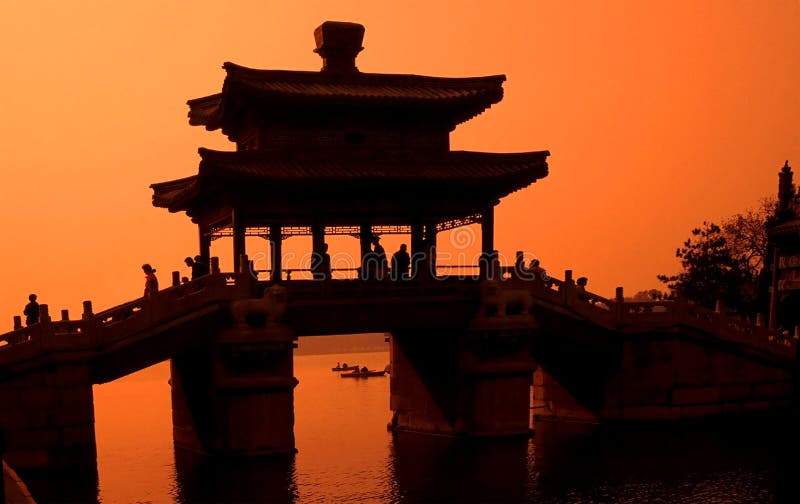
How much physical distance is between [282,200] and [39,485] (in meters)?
9.44

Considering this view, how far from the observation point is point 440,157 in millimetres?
27453

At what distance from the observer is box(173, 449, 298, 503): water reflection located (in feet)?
69.7

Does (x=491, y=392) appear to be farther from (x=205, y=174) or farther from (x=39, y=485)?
(x=39, y=485)

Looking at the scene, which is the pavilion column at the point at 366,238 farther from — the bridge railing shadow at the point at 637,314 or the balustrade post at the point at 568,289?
the balustrade post at the point at 568,289

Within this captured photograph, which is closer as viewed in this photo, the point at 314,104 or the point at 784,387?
the point at 314,104

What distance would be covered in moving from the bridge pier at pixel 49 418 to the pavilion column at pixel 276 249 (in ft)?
20.7

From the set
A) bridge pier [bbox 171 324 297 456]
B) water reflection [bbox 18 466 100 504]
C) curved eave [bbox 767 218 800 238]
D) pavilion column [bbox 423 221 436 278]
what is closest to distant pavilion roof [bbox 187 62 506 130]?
pavilion column [bbox 423 221 436 278]

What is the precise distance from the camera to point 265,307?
24078 mm

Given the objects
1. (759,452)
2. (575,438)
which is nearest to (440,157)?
(575,438)

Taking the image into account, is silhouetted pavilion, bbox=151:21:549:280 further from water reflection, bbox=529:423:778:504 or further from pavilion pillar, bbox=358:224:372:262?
water reflection, bbox=529:423:778:504

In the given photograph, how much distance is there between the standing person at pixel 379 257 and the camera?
2731 cm

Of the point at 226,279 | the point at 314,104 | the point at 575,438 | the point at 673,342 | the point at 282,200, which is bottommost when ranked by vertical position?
the point at 575,438

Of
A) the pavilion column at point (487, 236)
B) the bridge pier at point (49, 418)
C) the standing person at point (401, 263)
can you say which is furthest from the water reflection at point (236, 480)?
the pavilion column at point (487, 236)

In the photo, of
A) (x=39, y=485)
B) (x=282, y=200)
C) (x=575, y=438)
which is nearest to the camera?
(x=39, y=485)
